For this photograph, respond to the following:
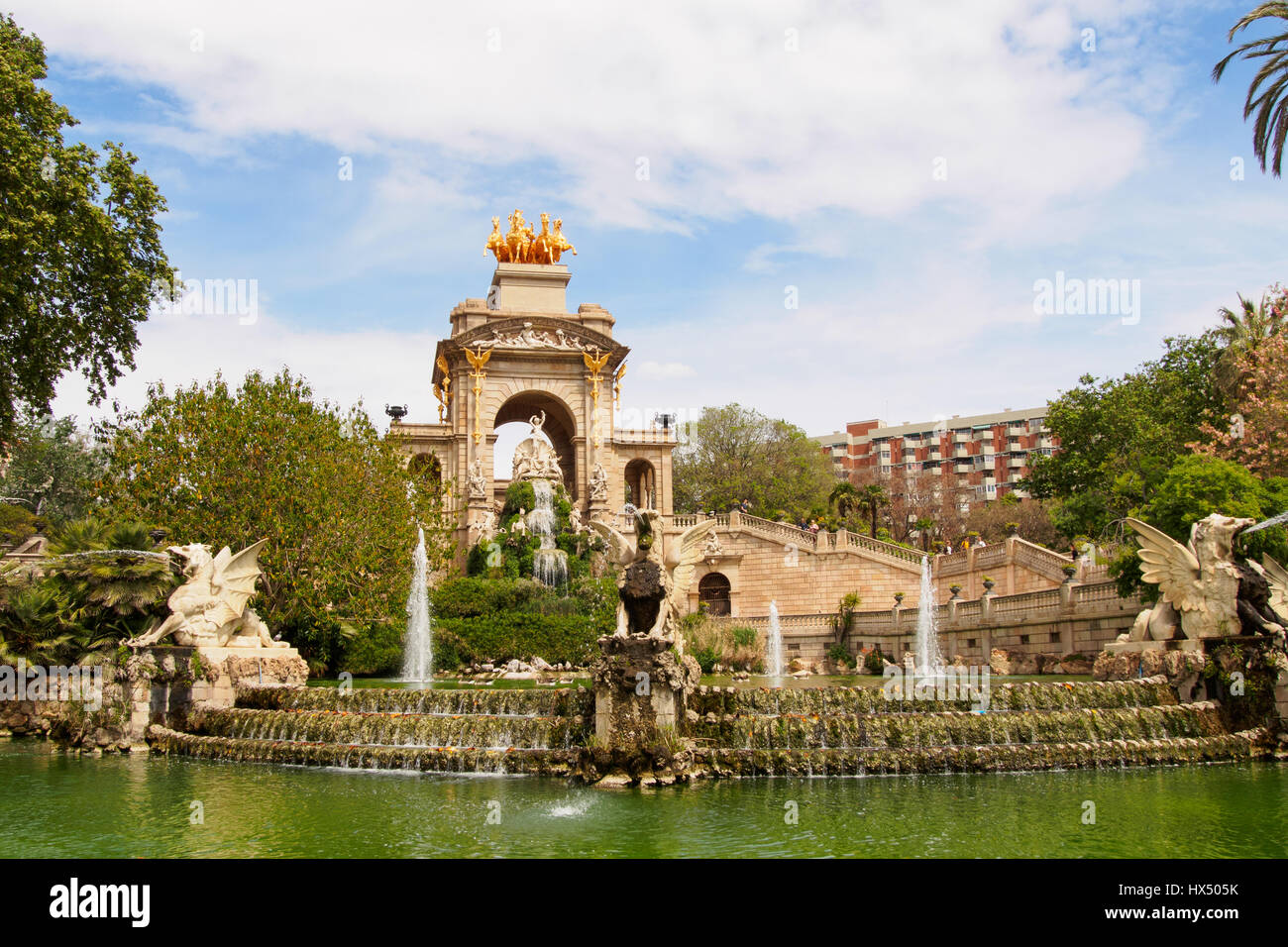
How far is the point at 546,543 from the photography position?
132ft

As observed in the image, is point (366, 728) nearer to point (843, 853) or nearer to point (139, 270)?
point (843, 853)

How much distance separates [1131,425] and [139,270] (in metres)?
33.0

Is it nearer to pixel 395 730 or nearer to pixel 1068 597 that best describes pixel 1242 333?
pixel 1068 597

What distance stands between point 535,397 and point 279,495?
27.6m

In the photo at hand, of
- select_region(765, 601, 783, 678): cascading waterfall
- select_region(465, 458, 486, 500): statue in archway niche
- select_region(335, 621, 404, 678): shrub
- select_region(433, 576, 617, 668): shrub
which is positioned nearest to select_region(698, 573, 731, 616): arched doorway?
select_region(765, 601, 783, 678): cascading waterfall

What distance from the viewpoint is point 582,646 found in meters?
31.6

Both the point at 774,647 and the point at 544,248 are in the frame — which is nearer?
the point at 774,647

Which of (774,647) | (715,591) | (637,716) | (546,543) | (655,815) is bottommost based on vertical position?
(774,647)

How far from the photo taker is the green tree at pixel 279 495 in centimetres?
2425

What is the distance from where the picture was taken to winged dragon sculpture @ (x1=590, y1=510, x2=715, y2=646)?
43.5ft

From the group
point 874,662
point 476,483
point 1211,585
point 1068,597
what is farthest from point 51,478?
point 1211,585

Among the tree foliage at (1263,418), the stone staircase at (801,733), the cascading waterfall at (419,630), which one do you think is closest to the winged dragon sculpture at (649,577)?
the stone staircase at (801,733)

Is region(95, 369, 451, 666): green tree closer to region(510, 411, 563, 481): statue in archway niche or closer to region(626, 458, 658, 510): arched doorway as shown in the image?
region(510, 411, 563, 481): statue in archway niche
